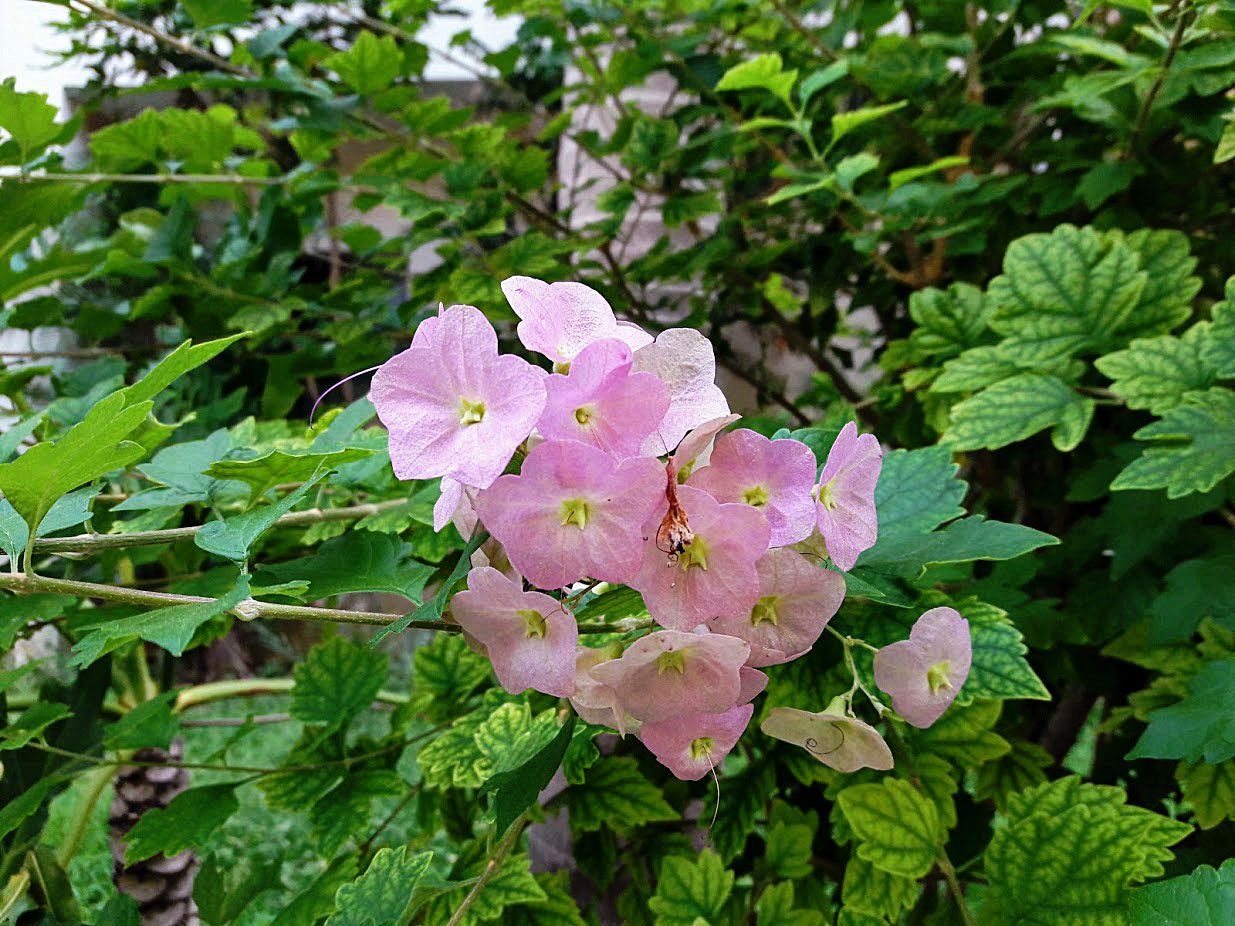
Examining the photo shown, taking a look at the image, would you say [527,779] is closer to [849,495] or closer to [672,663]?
[672,663]

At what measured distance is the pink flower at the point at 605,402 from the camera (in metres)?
0.35

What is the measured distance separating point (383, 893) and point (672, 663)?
0.25m

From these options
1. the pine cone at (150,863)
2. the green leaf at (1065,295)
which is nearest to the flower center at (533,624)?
the green leaf at (1065,295)

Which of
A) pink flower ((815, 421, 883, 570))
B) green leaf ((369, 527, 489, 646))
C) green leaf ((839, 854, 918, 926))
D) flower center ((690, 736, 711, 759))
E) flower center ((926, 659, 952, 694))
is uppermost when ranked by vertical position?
pink flower ((815, 421, 883, 570))

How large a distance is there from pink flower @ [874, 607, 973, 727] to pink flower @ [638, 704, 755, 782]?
84 millimetres

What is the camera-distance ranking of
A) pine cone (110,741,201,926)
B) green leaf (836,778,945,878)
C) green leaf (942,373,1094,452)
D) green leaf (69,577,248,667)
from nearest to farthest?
green leaf (69,577,248,667) → green leaf (836,778,945,878) → green leaf (942,373,1094,452) → pine cone (110,741,201,926)

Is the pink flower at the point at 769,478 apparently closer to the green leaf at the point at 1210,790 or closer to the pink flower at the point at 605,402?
the pink flower at the point at 605,402

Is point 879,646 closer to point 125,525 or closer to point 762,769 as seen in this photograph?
point 762,769

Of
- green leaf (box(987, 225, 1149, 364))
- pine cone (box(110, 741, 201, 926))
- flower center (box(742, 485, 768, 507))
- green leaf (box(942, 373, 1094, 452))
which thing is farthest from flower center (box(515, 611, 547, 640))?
pine cone (box(110, 741, 201, 926))

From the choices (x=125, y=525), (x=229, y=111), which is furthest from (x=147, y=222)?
(x=125, y=525)

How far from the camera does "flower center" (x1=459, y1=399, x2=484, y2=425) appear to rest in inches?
14.3

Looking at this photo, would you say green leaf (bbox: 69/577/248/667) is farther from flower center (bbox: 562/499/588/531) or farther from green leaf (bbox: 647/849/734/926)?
green leaf (bbox: 647/849/734/926)

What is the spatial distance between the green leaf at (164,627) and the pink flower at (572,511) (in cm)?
11

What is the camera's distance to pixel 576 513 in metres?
0.35
